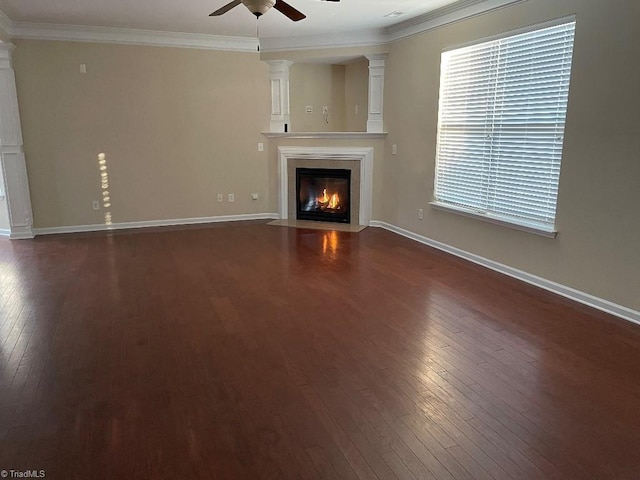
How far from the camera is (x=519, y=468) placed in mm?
1900

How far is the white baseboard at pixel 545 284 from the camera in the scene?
3.43 m

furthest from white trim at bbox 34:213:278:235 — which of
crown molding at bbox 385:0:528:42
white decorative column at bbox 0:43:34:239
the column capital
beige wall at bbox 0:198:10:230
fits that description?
crown molding at bbox 385:0:528:42

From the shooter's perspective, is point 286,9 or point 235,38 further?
point 235,38

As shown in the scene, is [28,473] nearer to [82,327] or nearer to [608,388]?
[82,327]

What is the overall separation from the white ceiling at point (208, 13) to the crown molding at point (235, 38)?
10 centimetres

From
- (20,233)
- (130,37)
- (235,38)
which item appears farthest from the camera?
(235,38)

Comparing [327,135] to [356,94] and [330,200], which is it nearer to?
[330,200]

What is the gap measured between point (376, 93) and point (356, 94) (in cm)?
100

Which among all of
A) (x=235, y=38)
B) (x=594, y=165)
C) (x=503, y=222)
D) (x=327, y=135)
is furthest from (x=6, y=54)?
(x=594, y=165)

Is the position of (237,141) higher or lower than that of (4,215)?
higher

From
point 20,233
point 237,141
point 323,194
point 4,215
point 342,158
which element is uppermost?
point 237,141

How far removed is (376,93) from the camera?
6344 millimetres

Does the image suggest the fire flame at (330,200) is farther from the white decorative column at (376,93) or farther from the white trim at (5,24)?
the white trim at (5,24)

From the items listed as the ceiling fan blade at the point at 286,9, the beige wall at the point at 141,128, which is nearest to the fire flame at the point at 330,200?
the beige wall at the point at 141,128
